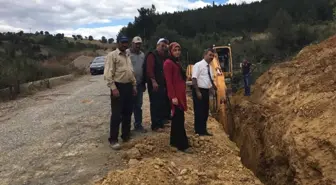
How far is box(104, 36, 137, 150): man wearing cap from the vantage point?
6074 millimetres

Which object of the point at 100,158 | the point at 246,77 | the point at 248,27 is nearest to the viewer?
the point at 100,158

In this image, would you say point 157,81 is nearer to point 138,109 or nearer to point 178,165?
point 138,109

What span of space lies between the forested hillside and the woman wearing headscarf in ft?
32.2

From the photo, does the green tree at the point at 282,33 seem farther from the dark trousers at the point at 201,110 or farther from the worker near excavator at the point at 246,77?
the dark trousers at the point at 201,110

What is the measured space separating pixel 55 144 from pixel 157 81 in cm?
205

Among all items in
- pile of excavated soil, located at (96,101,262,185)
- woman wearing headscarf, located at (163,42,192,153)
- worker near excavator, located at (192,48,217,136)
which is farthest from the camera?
worker near excavator, located at (192,48,217,136)

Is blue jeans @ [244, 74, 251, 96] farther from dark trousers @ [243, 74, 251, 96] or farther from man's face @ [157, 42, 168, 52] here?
man's face @ [157, 42, 168, 52]

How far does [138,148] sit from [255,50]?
130 feet

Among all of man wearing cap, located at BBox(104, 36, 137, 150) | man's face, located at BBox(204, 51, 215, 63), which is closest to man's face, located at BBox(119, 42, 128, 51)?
man wearing cap, located at BBox(104, 36, 137, 150)

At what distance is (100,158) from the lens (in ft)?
19.1

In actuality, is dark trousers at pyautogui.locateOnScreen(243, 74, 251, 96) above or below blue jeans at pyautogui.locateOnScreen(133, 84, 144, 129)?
below

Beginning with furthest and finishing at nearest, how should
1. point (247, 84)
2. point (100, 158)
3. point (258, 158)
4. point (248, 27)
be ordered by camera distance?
point (248, 27) → point (247, 84) → point (258, 158) → point (100, 158)

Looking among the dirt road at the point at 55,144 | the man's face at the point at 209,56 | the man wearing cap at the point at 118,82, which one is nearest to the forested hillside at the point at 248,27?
the man's face at the point at 209,56

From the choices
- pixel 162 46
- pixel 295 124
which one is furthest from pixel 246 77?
pixel 162 46
